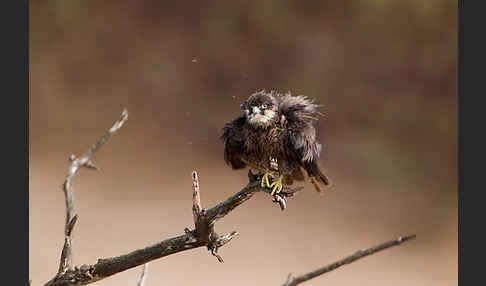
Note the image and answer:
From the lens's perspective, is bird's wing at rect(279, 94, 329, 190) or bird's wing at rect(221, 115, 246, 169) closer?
bird's wing at rect(279, 94, 329, 190)

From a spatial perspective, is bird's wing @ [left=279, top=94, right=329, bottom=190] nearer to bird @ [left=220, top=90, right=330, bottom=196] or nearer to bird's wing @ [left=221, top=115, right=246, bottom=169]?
bird @ [left=220, top=90, right=330, bottom=196]

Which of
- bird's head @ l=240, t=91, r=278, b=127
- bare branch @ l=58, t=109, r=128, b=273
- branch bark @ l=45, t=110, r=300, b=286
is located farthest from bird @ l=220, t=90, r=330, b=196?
bare branch @ l=58, t=109, r=128, b=273

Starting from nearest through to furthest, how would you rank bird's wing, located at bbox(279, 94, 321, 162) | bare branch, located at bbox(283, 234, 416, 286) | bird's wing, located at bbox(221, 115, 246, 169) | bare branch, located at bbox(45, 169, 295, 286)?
bare branch, located at bbox(283, 234, 416, 286)
bare branch, located at bbox(45, 169, 295, 286)
bird's wing, located at bbox(279, 94, 321, 162)
bird's wing, located at bbox(221, 115, 246, 169)

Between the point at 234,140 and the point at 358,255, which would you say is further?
the point at 234,140

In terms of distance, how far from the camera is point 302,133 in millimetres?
1532

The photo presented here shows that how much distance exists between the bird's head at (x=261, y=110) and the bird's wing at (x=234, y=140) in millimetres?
61

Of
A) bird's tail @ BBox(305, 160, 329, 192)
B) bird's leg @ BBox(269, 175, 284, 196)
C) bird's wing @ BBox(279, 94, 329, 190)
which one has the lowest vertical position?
bird's leg @ BBox(269, 175, 284, 196)

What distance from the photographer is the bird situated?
5.06 feet

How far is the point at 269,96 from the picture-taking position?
161 centimetres

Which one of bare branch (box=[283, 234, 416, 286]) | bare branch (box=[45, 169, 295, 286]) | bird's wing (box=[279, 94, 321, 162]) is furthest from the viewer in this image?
bird's wing (box=[279, 94, 321, 162])

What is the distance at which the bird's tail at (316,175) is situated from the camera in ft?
5.15

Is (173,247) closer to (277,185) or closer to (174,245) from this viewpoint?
(174,245)

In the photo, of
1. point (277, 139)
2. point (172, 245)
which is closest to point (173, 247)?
point (172, 245)

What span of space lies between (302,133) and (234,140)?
0.72 feet
